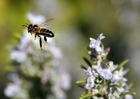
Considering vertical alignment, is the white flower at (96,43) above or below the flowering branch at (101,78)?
above

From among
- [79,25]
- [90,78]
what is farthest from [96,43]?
[79,25]

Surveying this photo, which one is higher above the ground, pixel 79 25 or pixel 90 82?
pixel 79 25

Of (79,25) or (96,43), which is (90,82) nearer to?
(96,43)

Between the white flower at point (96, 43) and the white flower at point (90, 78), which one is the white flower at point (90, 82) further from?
the white flower at point (96, 43)

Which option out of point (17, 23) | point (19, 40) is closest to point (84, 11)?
point (17, 23)

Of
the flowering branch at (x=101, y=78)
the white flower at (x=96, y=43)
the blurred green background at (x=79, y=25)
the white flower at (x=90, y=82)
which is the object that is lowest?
the white flower at (x=90, y=82)

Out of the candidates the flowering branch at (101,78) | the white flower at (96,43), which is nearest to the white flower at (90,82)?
the flowering branch at (101,78)

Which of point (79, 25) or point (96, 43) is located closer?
point (96, 43)

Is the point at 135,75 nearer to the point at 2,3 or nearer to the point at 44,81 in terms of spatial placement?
the point at 44,81
